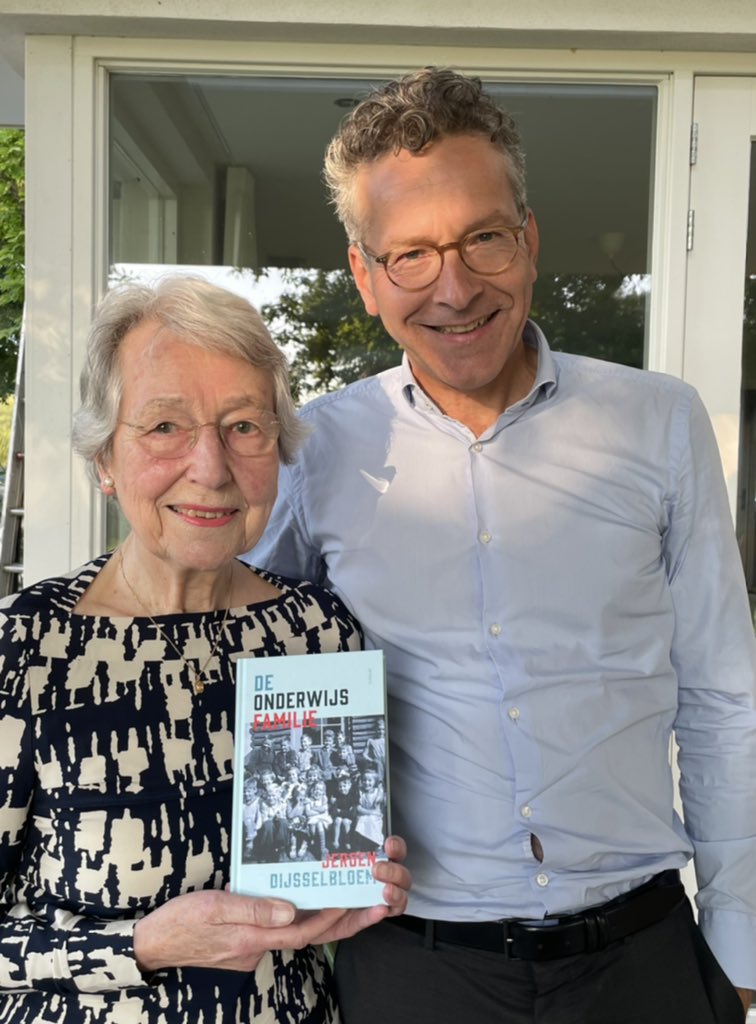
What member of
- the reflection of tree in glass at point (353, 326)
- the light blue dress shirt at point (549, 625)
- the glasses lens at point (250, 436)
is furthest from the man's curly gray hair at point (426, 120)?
the reflection of tree in glass at point (353, 326)

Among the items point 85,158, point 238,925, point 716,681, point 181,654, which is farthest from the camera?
point 85,158

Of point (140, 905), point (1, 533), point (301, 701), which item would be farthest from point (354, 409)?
point (1, 533)

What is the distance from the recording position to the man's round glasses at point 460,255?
1.66 metres

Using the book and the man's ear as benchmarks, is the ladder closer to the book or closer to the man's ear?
the man's ear

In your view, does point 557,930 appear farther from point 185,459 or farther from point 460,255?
point 460,255

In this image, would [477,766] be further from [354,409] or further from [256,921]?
[354,409]

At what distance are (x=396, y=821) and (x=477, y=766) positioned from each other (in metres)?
0.19

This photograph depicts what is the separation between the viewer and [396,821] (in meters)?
1.65

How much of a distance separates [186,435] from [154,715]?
0.43m

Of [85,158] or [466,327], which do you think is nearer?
[466,327]

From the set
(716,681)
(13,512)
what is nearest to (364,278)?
(716,681)

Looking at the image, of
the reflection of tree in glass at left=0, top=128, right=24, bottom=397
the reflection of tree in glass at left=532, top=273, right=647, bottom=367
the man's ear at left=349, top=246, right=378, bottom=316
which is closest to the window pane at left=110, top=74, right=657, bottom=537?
the reflection of tree in glass at left=532, top=273, right=647, bottom=367

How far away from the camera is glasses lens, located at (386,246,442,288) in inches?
65.4

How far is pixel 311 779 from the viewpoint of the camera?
1316 mm
